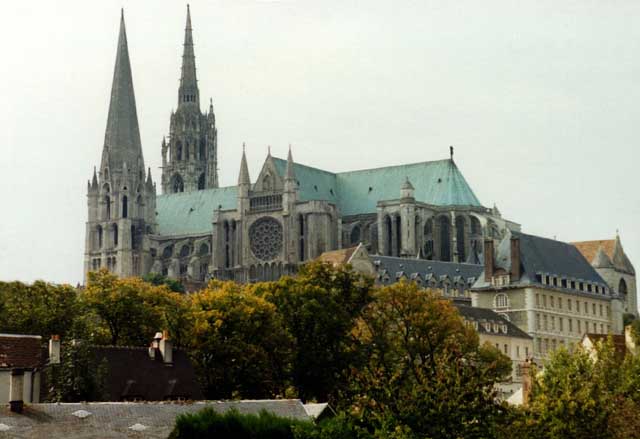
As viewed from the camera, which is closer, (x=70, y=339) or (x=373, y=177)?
(x=70, y=339)

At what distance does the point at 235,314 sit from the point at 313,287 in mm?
6606

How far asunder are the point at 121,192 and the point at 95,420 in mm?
150534

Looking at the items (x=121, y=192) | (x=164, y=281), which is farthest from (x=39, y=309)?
(x=121, y=192)

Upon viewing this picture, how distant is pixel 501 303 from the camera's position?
135750 millimetres

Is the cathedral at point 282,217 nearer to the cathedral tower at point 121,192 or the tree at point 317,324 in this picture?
the cathedral tower at point 121,192

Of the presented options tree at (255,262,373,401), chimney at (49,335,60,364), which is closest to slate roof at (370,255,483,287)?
tree at (255,262,373,401)

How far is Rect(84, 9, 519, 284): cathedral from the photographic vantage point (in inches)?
6875

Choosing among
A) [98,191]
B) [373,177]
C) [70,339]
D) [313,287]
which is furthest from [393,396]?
[98,191]

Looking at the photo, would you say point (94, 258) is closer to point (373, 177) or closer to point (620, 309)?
point (373, 177)

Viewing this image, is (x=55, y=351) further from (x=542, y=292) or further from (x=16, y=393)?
(x=542, y=292)

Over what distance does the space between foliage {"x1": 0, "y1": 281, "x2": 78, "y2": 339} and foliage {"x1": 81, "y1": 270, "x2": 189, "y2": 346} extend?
158 cm

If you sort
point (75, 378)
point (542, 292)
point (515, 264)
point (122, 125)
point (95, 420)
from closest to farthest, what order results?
point (95, 420)
point (75, 378)
point (542, 292)
point (515, 264)
point (122, 125)

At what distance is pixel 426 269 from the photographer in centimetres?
16238

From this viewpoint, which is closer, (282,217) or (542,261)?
(542,261)
